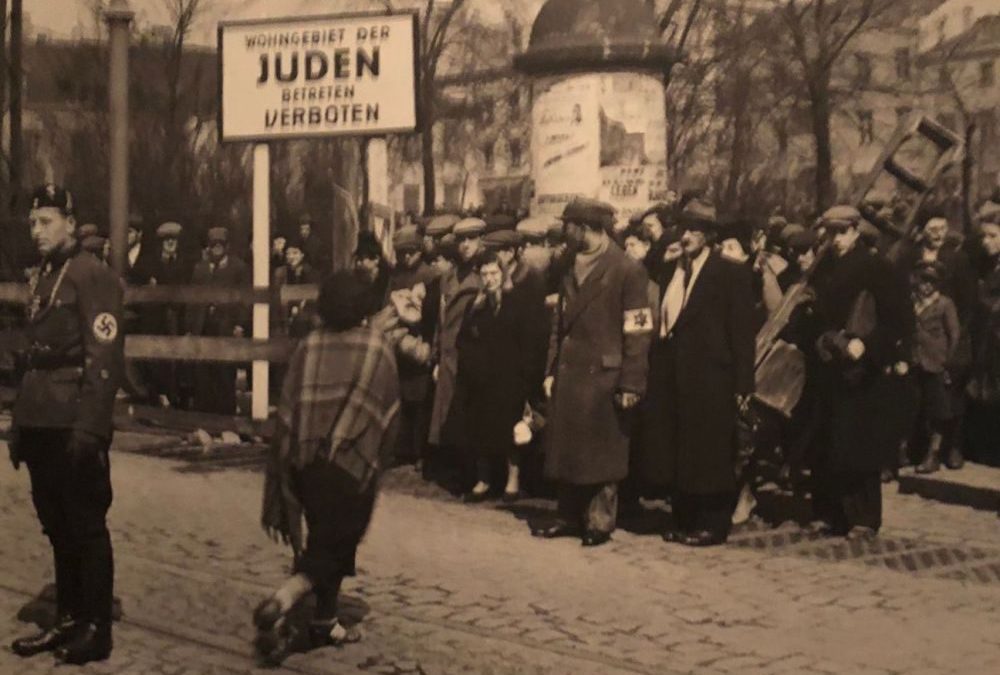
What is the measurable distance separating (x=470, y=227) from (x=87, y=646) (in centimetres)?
565

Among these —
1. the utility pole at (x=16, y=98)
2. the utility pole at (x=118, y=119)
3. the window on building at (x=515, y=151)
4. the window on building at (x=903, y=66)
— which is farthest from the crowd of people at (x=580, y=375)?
the window on building at (x=515, y=151)

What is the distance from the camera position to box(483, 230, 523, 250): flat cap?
12141 millimetres

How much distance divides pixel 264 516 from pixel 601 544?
3.41 metres

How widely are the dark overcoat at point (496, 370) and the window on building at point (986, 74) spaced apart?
30459 mm

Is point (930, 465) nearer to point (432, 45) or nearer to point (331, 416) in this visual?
point (331, 416)

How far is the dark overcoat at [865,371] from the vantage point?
10.2 metres

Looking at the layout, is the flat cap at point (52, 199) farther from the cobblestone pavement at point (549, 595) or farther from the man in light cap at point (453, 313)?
the man in light cap at point (453, 313)

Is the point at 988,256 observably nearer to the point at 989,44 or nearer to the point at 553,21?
the point at 553,21

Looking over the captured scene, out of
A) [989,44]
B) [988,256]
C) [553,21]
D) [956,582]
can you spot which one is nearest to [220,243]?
[553,21]

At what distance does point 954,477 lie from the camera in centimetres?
1237

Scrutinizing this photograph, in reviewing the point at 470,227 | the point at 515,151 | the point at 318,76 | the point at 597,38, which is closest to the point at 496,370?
the point at 470,227

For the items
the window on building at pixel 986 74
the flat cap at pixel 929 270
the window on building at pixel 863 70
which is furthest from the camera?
the window on building at pixel 986 74

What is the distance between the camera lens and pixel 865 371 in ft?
33.9

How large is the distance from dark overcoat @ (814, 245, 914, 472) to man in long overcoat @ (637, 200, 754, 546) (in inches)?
21.9
